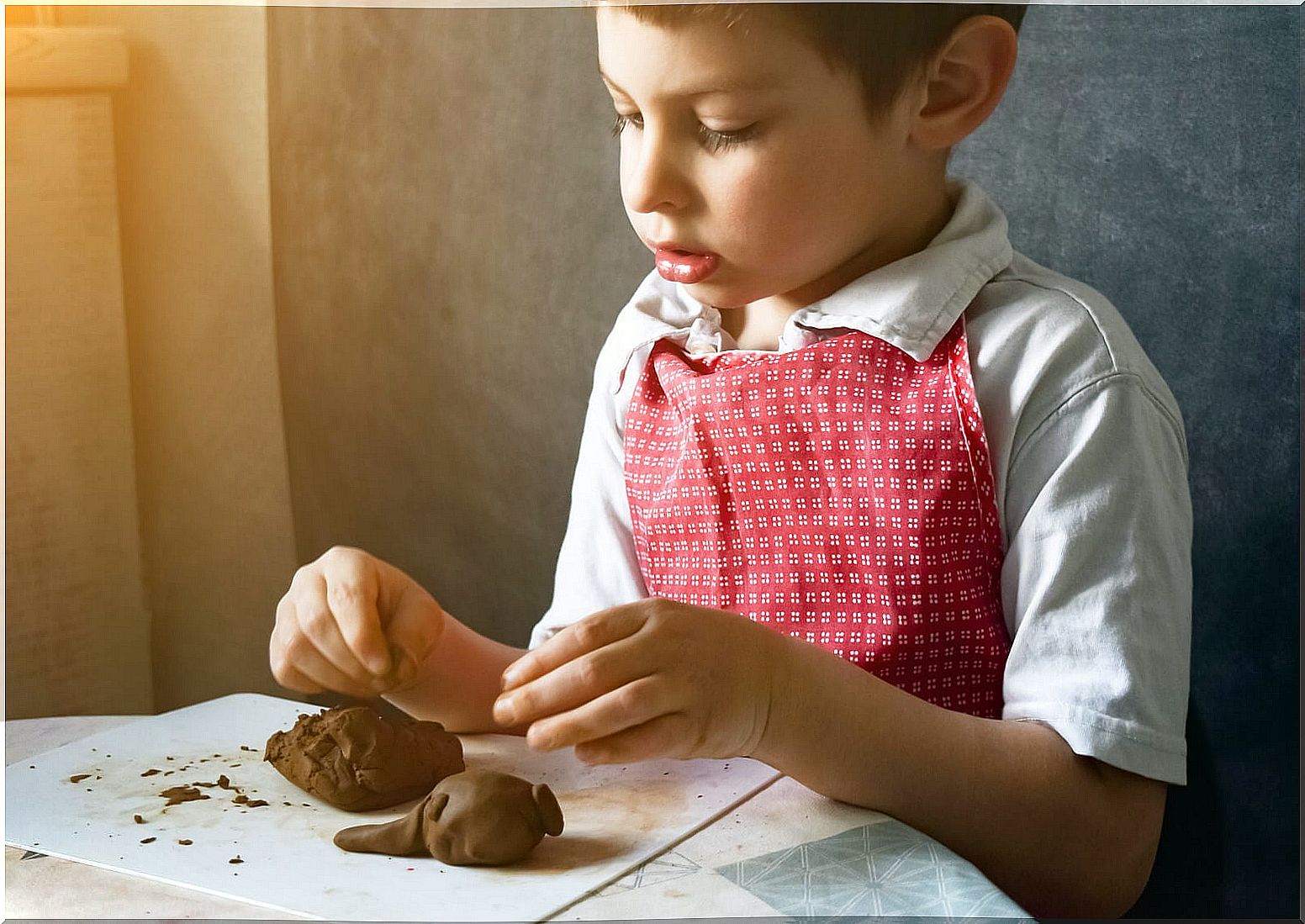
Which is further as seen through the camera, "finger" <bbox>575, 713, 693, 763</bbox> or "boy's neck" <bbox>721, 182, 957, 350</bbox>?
"boy's neck" <bbox>721, 182, 957, 350</bbox>

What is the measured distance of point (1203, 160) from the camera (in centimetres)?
82

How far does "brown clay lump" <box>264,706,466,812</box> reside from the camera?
572mm

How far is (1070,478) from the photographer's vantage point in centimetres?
63

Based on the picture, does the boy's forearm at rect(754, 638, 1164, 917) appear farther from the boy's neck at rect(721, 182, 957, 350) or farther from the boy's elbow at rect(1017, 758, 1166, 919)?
the boy's neck at rect(721, 182, 957, 350)

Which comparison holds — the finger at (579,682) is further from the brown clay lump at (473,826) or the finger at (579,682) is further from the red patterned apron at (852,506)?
the red patterned apron at (852,506)

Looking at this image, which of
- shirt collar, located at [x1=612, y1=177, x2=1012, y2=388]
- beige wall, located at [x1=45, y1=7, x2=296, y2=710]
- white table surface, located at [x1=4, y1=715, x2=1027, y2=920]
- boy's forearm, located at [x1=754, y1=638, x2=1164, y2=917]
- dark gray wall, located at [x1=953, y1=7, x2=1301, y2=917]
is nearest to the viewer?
white table surface, located at [x1=4, y1=715, x2=1027, y2=920]

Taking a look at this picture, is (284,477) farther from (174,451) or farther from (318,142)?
(318,142)

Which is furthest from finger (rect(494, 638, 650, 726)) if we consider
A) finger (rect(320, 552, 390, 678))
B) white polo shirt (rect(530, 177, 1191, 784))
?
white polo shirt (rect(530, 177, 1191, 784))

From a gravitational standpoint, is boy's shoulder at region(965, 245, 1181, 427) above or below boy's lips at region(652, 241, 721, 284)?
below

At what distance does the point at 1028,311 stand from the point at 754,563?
20 centimetres

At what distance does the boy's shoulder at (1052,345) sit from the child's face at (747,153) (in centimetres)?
8

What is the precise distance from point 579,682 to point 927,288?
0.28m

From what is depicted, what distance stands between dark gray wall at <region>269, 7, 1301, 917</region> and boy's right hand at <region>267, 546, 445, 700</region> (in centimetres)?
50

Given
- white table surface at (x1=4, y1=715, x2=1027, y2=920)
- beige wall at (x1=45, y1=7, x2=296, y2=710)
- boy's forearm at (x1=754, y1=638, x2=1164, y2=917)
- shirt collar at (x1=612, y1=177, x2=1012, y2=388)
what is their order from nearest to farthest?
white table surface at (x1=4, y1=715, x2=1027, y2=920)
boy's forearm at (x1=754, y1=638, x2=1164, y2=917)
shirt collar at (x1=612, y1=177, x2=1012, y2=388)
beige wall at (x1=45, y1=7, x2=296, y2=710)
